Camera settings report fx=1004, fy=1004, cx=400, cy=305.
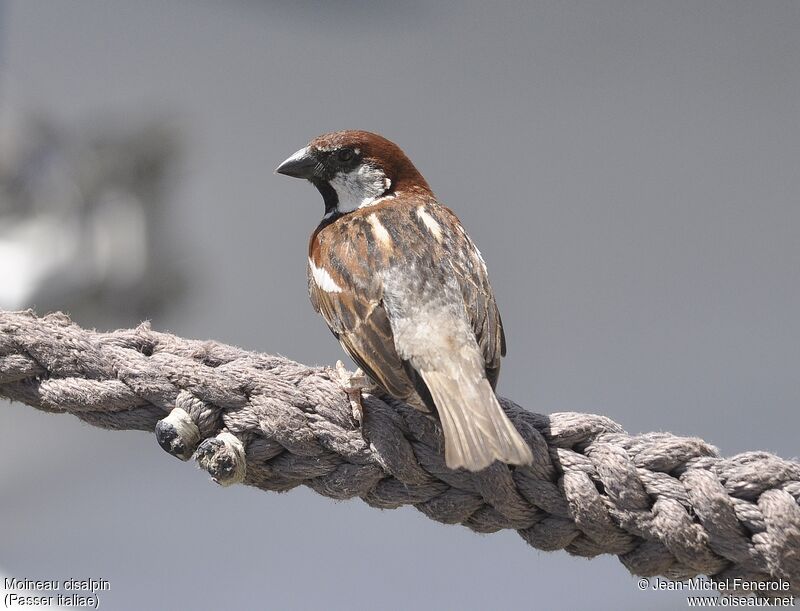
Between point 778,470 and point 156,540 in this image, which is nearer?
point 778,470

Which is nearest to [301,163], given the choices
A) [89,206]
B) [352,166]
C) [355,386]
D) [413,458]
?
[352,166]

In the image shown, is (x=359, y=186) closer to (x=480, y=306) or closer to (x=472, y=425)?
(x=480, y=306)

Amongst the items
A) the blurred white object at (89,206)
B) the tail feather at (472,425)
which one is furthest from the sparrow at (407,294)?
the blurred white object at (89,206)

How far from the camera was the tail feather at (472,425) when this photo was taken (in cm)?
127

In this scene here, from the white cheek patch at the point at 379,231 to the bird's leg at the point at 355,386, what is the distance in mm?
336

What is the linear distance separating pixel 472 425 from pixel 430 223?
0.60 meters

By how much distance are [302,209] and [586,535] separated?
2060 millimetres

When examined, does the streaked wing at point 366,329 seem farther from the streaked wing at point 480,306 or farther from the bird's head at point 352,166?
the bird's head at point 352,166

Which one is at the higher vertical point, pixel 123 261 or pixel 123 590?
pixel 123 261

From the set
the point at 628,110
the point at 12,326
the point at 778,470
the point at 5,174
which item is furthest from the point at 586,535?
the point at 5,174

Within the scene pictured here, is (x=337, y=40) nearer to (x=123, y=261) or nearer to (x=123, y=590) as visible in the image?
(x=123, y=261)

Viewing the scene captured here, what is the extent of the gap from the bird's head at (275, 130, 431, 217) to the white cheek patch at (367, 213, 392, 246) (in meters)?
0.20

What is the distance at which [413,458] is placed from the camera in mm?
1368

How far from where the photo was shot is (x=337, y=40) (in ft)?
10.1
